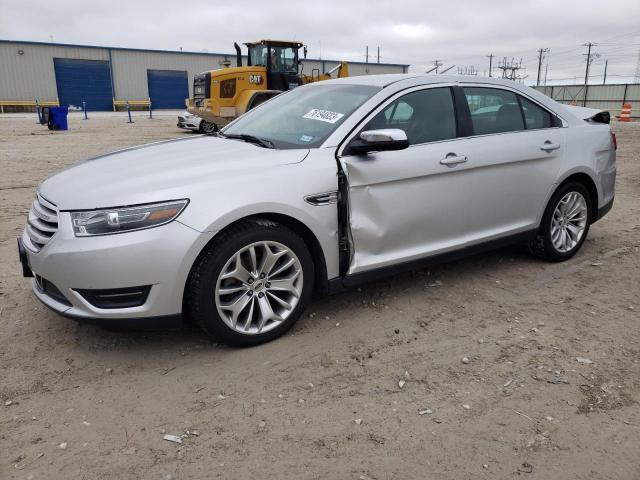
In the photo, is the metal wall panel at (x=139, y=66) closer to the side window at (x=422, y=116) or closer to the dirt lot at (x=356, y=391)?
the side window at (x=422, y=116)

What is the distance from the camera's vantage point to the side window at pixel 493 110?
13.7 ft

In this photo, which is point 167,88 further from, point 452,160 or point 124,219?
point 124,219

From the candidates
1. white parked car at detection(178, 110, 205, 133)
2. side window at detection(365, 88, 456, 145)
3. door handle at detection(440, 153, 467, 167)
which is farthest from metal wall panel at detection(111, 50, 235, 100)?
door handle at detection(440, 153, 467, 167)

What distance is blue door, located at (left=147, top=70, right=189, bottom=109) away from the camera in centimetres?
4647

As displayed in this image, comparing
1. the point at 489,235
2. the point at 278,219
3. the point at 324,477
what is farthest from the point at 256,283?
the point at 489,235

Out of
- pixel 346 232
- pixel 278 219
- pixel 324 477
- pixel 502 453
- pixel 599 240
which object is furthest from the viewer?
pixel 599 240

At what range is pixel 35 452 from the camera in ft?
7.90

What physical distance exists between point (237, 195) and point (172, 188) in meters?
0.36

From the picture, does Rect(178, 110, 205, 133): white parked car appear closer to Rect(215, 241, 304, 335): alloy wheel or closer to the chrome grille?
the chrome grille

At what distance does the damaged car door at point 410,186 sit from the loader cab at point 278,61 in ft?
44.3

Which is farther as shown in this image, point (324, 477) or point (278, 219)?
point (278, 219)

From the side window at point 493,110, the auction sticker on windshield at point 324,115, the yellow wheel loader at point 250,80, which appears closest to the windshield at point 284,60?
the yellow wheel loader at point 250,80

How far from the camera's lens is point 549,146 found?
4.52 metres

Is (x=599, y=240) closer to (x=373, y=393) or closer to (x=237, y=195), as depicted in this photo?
(x=373, y=393)
